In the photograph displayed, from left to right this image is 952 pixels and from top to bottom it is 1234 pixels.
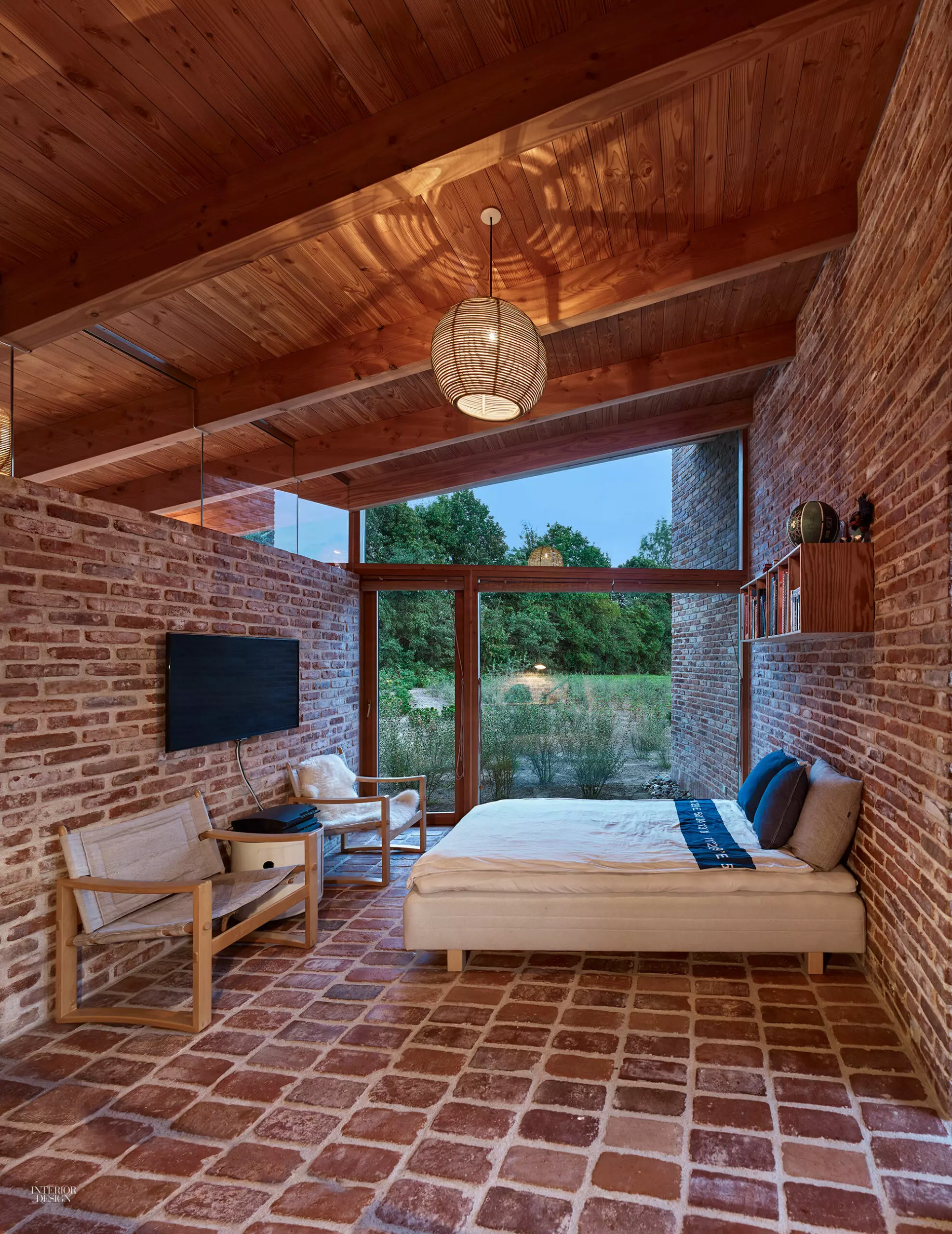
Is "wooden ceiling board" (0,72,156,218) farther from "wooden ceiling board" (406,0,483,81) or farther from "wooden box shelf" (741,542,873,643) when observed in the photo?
"wooden box shelf" (741,542,873,643)

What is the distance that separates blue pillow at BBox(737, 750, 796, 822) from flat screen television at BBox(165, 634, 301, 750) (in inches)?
113

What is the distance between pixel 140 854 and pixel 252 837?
48cm

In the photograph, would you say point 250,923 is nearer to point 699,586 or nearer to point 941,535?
point 941,535

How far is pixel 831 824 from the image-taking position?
305cm

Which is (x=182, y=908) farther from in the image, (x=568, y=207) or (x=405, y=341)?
(x=568, y=207)

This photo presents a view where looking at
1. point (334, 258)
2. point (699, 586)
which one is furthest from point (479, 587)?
point (334, 258)

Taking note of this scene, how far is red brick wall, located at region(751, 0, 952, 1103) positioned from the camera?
7.17 feet

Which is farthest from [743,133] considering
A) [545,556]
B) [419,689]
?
[419,689]

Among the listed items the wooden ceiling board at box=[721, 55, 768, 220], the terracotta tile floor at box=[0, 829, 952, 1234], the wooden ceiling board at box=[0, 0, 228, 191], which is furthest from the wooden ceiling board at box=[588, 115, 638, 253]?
the terracotta tile floor at box=[0, 829, 952, 1234]

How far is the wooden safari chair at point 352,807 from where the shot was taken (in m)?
4.22

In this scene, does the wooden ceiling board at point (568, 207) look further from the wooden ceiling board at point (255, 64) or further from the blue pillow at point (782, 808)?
the blue pillow at point (782, 808)

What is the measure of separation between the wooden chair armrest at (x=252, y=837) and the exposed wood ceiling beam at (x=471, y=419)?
5.74 ft

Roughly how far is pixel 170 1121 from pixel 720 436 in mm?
5565

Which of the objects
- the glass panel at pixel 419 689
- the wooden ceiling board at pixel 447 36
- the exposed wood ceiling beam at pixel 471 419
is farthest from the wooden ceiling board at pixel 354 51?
the glass panel at pixel 419 689
